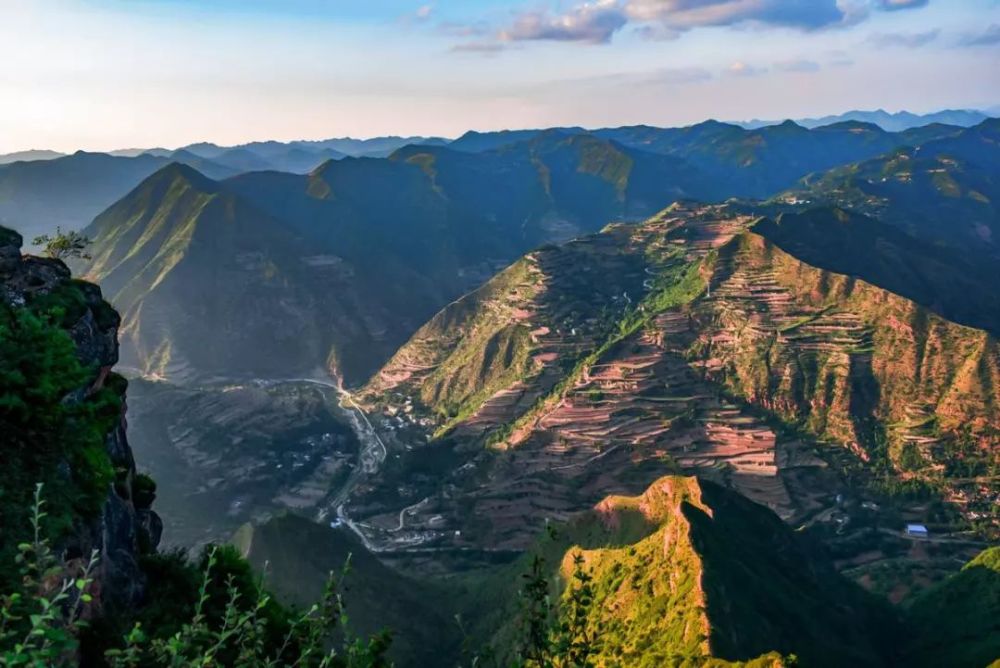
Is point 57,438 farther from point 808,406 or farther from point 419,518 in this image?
point 808,406

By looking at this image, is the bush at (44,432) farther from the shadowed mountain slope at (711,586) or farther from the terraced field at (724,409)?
the terraced field at (724,409)

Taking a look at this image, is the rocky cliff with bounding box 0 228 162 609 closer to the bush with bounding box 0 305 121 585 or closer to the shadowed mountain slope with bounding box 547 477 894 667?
the bush with bounding box 0 305 121 585

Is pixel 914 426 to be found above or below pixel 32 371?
below

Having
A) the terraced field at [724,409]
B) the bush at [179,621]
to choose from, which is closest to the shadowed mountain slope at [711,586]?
the terraced field at [724,409]

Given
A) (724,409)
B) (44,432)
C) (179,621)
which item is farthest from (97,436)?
(724,409)

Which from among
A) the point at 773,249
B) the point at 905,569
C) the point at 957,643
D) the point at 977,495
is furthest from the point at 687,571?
the point at 773,249

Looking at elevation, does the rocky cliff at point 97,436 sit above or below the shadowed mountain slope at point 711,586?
above

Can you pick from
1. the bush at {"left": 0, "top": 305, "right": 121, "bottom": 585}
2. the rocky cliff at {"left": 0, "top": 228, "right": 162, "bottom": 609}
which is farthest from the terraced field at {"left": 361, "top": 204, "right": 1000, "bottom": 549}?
the bush at {"left": 0, "top": 305, "right": 121, "bottom": 585}

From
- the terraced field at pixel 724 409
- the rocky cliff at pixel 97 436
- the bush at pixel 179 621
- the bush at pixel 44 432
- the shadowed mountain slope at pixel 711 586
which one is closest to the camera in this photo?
the bush at pixel 179 621
